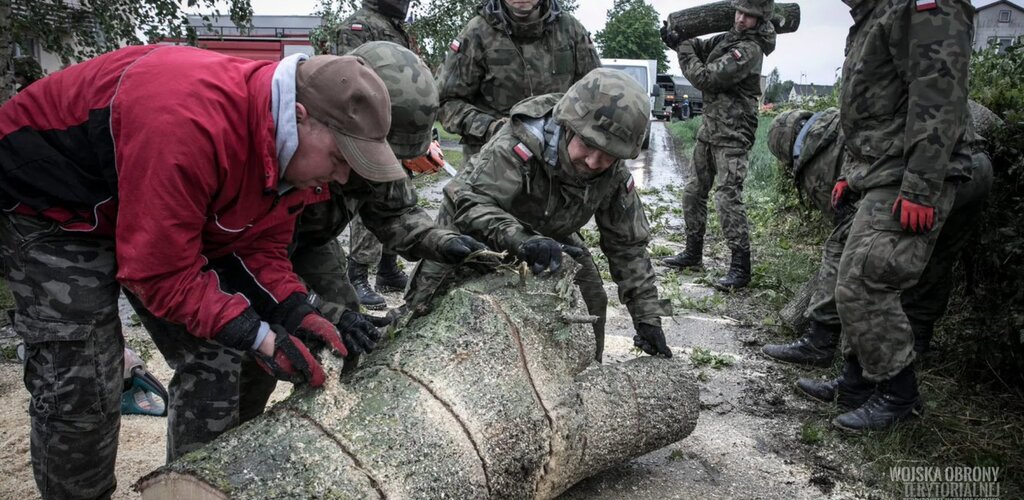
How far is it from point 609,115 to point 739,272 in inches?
140

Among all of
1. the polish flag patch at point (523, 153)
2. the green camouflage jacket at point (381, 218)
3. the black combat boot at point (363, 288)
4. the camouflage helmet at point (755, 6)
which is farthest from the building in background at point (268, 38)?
the polish flag patch at point (523, 153)

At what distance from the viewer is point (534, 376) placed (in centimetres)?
264

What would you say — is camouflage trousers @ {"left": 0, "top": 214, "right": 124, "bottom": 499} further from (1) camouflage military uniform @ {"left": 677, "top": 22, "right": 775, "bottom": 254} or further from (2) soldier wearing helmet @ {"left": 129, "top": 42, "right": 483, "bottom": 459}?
(1) camouflage military uniform @ {"left": 677, "top": 22, "right": 775, "bottom": 254}

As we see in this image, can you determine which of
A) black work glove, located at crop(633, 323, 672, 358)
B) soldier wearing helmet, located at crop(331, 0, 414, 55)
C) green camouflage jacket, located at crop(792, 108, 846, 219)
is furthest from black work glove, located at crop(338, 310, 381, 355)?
soldier wearing helmet, located at crop(331, 0, 414, 55)

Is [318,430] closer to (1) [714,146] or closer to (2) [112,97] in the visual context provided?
(2) [112,97]

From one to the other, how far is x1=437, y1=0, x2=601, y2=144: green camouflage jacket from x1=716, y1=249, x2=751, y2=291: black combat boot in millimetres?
2178

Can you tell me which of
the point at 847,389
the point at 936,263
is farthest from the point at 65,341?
the point at 936,263

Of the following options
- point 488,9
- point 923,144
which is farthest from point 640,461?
point 488,9

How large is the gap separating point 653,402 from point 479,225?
101cm

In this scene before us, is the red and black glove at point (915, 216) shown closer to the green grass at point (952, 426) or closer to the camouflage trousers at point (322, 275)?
the green grass at point (952, 426)

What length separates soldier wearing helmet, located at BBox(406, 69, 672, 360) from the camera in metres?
2.99

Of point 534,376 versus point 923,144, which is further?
point 923,144

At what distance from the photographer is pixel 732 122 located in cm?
620

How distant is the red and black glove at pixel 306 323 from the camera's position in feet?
7.65
